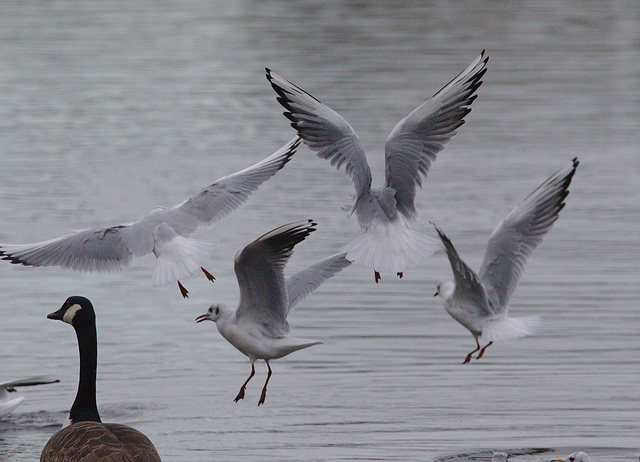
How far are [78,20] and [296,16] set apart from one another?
25.2 ft

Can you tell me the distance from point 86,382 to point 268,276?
1536 millimetres

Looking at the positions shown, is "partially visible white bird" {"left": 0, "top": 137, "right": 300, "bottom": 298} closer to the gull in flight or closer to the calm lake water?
the gull in flight

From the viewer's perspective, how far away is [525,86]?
32.2 meters

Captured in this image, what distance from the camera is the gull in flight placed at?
32.4 ft

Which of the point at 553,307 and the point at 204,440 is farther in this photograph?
the point at 553,307

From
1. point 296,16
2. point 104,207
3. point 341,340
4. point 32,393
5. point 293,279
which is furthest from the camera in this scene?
point 296,16

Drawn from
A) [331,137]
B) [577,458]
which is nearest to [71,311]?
[331,137]

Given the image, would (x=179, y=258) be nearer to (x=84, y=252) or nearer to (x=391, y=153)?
(x=84, y=252)

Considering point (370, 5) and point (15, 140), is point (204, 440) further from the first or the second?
point (370, 5)

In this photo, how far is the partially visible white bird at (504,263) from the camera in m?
11.2

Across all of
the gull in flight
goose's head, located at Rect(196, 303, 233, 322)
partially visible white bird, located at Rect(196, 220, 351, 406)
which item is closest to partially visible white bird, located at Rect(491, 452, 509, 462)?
the gull in flight

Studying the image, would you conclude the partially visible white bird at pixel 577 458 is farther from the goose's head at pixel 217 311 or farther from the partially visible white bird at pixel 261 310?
the goose's head at pixel 217 311

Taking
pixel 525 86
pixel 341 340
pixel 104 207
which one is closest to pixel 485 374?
pixel 341 340

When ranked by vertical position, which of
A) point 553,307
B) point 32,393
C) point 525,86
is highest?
point 525,86
